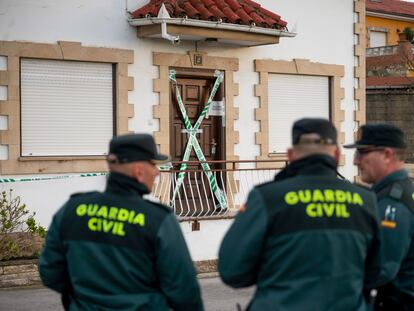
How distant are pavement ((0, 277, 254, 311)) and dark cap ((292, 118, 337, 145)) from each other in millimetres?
5771

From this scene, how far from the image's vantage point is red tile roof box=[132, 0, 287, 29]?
42.4 ft

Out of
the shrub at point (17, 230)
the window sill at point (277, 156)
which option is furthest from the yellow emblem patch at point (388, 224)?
the window sill at point (277, 156)

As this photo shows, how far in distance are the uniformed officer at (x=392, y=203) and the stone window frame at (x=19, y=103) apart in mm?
8005

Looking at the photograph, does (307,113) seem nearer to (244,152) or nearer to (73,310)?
(244,152)

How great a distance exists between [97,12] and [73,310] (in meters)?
9.22

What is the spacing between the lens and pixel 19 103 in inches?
476

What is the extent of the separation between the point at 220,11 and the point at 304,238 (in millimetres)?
9878

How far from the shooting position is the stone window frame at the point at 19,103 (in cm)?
1200

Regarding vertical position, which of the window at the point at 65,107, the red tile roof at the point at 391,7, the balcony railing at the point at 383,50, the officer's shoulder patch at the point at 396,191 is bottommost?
the officer's shoulder patch at the point at 396,191

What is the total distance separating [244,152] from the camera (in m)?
14.6

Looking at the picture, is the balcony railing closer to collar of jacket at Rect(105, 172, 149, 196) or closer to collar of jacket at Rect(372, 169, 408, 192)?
collar of jacket at Rect(372, 169, 408, 192)

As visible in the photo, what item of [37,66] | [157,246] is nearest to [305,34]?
[37,66]

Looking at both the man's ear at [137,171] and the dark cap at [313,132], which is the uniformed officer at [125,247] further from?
the dark cap at [313,132]

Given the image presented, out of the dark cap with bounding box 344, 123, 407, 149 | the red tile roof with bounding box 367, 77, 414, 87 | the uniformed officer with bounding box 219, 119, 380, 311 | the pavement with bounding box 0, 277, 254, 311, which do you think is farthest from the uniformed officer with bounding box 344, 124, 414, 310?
the red tile roof with bounding box 367, 77, 414, 87
